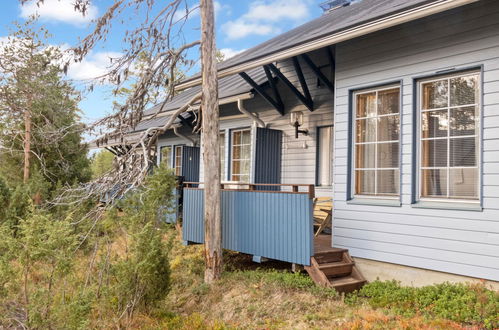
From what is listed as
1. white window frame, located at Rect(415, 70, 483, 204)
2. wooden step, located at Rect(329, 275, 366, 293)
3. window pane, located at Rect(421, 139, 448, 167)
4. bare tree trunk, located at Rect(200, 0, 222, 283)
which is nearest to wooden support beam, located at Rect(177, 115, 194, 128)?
bare tree trunk, located at Rect(200, 0, 222, 283)

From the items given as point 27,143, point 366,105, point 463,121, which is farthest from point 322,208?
point 27,143

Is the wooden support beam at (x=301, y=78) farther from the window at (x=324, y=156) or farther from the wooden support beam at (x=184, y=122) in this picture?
the wooden support beam at (x=184, y=122)

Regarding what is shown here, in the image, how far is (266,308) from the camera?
550 centimetres

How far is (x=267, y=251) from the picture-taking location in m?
6.65

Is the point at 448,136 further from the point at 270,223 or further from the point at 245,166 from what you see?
the point at 245,166

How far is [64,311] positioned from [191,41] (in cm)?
486

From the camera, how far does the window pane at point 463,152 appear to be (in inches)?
204

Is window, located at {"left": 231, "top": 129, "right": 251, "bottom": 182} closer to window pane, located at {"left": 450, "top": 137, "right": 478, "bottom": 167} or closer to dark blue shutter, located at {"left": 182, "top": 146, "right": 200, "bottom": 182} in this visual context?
dark blue shutter, located at {"left": 182, "top": 146, "right": 200, "bottom": 182}

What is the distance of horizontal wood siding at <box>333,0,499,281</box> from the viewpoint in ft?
16.3

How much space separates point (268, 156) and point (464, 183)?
4.24 metres

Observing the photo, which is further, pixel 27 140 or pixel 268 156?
pixel 27 140

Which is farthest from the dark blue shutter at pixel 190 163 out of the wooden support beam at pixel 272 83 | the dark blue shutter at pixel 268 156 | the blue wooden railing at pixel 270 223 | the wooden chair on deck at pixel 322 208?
the wooden chair on deck at pixel 322 208

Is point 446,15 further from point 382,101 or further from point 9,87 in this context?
point 9,87

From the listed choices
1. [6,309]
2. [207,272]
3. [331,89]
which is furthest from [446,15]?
[6,309]
